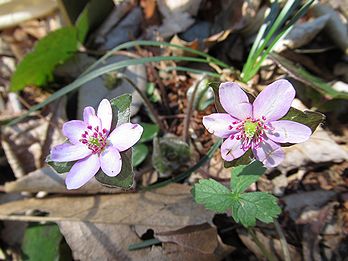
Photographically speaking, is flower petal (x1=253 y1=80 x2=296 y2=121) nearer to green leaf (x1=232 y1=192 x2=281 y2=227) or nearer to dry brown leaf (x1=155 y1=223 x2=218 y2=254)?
green leaf (x1=232 y1=192 x2=281 y2=227)

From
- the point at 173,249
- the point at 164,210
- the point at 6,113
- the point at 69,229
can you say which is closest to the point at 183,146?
the point at 164,210

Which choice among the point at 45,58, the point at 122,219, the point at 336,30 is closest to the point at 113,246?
the point at 122,219

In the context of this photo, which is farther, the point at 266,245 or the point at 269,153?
the point at 266,245

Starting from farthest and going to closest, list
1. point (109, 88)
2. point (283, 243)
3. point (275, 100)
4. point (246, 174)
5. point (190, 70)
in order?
point (109, 88)
point (190, 70)
point (283, 243)
point (246, 174)
point (275, 100)

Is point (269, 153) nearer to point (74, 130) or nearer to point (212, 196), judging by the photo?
point (212, 196)

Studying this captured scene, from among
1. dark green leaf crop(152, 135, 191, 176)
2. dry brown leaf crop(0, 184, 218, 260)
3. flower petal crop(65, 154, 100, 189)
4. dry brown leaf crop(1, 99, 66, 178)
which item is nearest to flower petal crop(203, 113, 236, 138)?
flower petal crop(65, 154, 100, 189)

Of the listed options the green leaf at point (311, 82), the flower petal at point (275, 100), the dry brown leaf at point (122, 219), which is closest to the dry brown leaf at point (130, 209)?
the dry brown leaf at point (122, 219)
